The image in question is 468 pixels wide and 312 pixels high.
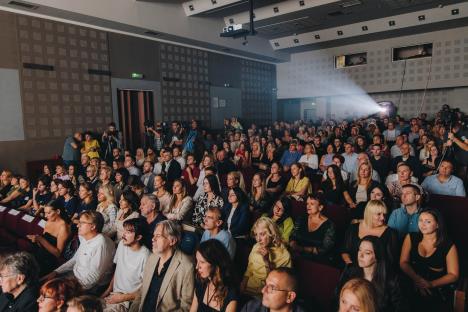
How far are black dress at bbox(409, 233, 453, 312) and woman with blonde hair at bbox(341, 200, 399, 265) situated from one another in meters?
0.14

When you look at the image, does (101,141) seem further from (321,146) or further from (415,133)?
(415,133)

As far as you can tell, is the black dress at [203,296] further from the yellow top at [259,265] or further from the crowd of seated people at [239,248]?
the yellow top at [259,265]

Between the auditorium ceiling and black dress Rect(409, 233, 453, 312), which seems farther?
the auditorium ceiling

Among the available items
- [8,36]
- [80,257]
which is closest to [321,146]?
[80,257]

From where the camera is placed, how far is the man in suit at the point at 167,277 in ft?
8.17

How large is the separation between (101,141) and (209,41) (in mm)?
4804

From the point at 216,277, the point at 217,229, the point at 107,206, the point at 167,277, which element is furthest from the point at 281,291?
the point at 107,206

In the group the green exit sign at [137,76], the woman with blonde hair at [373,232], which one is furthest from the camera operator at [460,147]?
the green exit sign at [137,76]

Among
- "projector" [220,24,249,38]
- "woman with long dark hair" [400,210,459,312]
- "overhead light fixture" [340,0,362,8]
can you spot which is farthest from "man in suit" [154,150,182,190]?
"overhead light fixture" [340,0,362,8]

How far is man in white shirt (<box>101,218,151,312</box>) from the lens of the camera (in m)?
2.71

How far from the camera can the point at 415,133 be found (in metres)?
8.05

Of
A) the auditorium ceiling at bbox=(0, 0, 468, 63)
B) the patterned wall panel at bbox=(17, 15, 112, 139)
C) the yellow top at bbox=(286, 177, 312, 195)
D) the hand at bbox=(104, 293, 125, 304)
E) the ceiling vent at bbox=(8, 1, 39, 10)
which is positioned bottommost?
the hand at bbox=(104, 293, 125, 304)

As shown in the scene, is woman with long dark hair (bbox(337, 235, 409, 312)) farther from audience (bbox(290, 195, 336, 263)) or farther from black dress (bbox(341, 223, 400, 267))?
audience (bbox(290, 195, 336, 263))

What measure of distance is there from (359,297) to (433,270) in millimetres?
1275
